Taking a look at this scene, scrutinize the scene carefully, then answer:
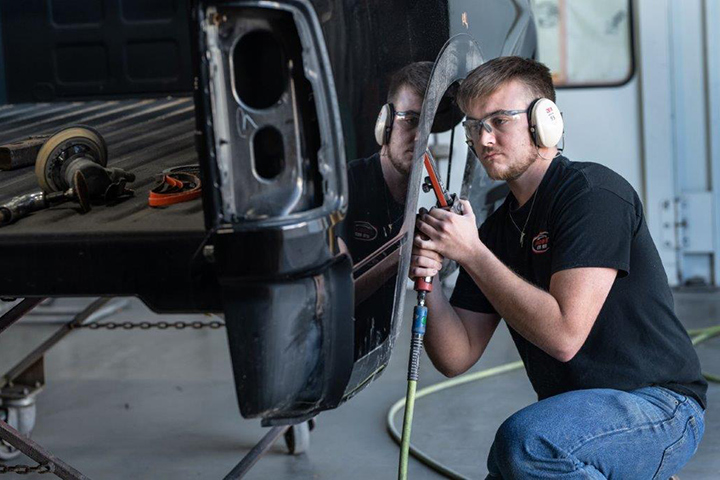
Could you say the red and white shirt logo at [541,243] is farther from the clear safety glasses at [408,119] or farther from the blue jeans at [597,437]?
the clear safety glasses at [408,119]

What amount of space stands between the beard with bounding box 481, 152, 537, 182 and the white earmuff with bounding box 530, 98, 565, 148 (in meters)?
0.07

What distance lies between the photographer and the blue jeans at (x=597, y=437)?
202 cm

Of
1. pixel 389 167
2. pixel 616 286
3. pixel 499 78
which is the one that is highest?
pixel 499 78

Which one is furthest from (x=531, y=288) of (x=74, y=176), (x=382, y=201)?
(x=74, y=176)

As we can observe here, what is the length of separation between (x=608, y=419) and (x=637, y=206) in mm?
474

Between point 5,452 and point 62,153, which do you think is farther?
point 5,452

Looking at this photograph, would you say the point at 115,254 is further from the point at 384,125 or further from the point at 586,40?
the point at 586,40

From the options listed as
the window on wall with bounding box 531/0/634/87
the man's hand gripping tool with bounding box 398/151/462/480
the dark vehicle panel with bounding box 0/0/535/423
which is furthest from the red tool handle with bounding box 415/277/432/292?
the window on wall with bounding box 531/0/634/87

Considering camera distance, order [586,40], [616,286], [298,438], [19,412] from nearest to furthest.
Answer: [616,286]
[298,438]
[19,412]
[586,40]

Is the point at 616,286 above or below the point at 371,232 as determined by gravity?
below

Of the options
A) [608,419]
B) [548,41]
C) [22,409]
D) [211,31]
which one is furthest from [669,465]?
[548,41]

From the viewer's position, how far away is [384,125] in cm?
177

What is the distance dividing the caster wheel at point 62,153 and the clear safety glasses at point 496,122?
81 cm

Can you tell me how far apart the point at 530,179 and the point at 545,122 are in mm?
209
